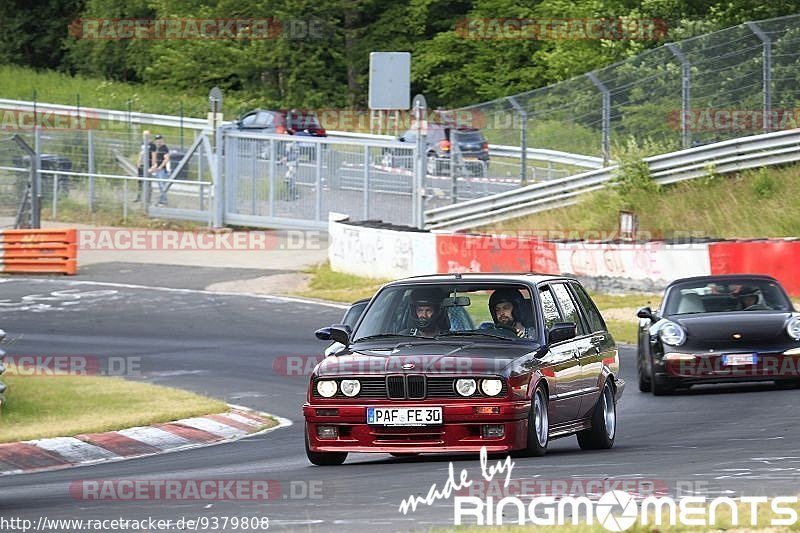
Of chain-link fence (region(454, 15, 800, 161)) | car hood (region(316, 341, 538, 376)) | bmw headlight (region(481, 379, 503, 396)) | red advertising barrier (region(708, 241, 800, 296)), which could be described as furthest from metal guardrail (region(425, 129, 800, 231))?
bmw headlight (region(481, 379, 503, 396))

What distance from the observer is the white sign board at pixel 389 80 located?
32938 millimetres

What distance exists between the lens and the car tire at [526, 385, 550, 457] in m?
11.0

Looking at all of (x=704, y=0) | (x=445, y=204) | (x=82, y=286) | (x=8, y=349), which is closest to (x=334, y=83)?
(x=704, y=0)

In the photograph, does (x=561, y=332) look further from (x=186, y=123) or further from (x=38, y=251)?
(x=186, y=123)

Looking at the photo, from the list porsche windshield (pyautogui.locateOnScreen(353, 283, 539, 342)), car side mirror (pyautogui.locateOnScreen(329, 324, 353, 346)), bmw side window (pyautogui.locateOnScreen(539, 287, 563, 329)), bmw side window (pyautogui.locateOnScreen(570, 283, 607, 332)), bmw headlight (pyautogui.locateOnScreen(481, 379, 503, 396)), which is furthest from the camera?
bmw side window (pyautogui.locateOnScreen(570, 283, 607, 332))

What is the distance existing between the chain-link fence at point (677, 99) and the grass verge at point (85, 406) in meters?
15.6

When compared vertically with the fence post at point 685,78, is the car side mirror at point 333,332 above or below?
below

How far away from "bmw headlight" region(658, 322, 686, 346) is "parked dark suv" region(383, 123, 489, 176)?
56.9 feet

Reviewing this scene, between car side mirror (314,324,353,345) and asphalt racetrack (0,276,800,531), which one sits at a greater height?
car side mirror (314,324,353,345)

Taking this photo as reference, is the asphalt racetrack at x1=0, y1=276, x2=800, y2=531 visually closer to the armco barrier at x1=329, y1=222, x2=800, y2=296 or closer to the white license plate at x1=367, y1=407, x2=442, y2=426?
the white license plate at x1=367, y1=407, x2=442, y2=426

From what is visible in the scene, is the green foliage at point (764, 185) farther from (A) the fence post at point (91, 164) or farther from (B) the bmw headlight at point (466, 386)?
(B) the bmw headlight at point (466, 386)

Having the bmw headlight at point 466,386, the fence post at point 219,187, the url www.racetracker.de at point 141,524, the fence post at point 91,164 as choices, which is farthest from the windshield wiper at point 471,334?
the fence post at point 91,164

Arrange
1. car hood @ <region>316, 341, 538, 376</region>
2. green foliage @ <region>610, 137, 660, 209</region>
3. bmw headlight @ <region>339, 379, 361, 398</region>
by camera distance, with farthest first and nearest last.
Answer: green foliage @ <region>610, 137, 660, 209</region>
bmw headlight @ <region>339, 379, 361, 398</region>
car hood @ <region>316, 341, 538, 376</region>

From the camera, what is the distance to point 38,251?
3434 centimetres
